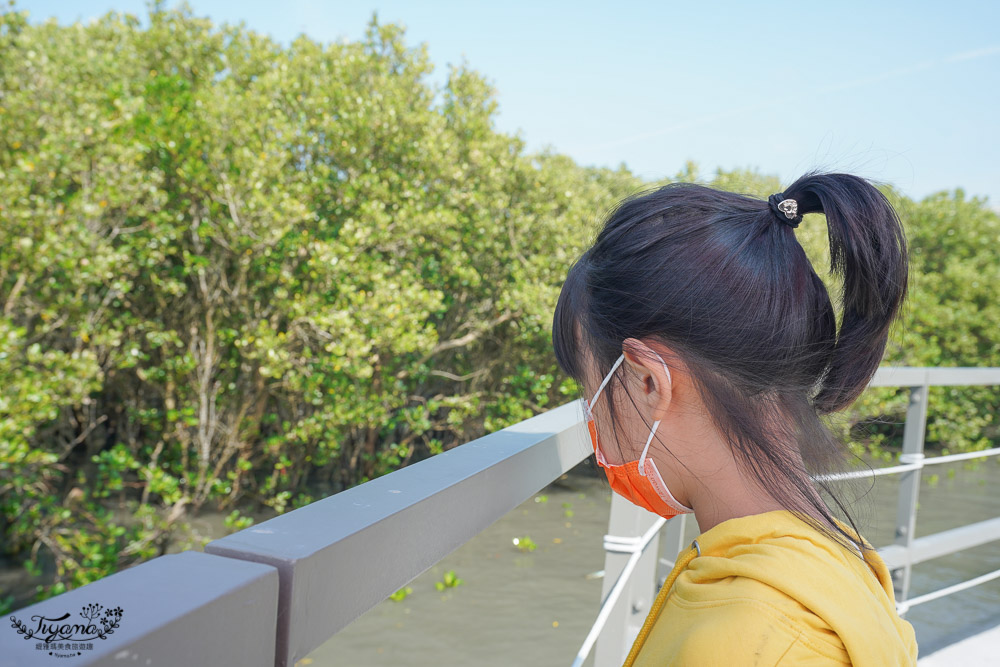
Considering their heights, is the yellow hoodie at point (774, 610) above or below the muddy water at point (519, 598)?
above

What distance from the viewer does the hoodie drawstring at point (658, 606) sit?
2.91ft

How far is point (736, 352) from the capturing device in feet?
3.27

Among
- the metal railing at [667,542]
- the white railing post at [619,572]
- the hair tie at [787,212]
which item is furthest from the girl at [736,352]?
the white railing post at [619,572]

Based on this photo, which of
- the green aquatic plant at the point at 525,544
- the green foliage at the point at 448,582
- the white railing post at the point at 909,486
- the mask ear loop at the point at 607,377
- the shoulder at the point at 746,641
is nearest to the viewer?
the shoulder at the point at 746,641

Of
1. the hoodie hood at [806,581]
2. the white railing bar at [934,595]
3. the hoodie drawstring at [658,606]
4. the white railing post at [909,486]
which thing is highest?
the hoodie hood at [806,581]

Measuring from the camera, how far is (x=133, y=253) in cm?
588

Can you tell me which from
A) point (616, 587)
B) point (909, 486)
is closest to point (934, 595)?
point (909, 486)

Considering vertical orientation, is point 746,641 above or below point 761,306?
below

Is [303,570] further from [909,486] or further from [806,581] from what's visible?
[909,486]

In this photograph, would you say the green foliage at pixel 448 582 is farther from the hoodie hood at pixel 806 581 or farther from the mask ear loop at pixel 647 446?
the hoodie hood at pixel 806 581

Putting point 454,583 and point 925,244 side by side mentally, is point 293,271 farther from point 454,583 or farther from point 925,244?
point 925,244

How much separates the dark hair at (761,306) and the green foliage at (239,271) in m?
3.76

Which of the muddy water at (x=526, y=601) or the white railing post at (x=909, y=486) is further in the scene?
the muddy water at (x=526, y=601)

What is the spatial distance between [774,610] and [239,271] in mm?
6117
